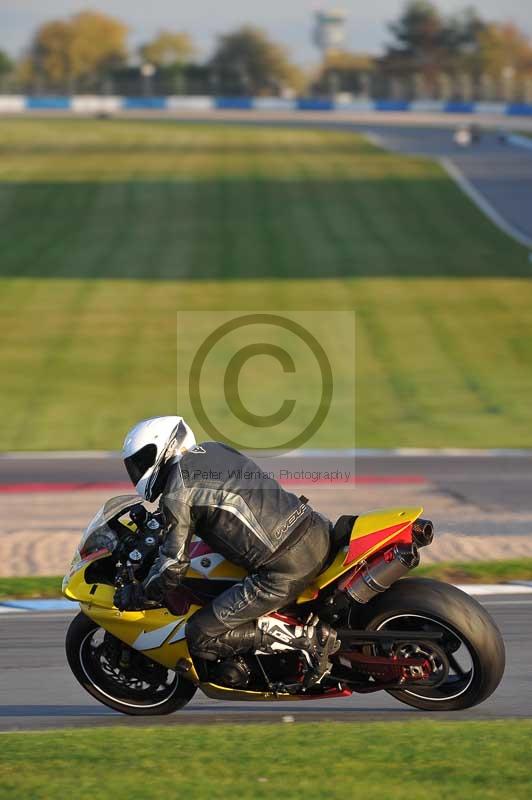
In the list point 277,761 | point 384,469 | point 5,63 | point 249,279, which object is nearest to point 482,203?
point 249,279

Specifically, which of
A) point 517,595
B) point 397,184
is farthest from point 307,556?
point 397,184

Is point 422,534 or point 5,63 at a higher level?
point 5,63

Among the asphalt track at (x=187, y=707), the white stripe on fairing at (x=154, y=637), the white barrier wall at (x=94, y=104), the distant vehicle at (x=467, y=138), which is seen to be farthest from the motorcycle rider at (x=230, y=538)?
the white barrier wall at (x=94, y=104)

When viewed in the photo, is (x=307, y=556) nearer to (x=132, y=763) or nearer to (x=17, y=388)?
(x=132, y=763)

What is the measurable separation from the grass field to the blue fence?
34.3 metres

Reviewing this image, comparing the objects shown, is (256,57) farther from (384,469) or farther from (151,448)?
(151,448)

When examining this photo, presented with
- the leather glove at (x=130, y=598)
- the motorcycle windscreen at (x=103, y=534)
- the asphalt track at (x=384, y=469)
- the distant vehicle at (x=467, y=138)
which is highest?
the distant vehicle at (x=467, y=138)

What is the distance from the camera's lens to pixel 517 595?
9664mm

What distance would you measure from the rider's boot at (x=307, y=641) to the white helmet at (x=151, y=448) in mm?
1012

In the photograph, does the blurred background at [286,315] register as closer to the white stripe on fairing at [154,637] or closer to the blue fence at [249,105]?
the white stripe on fairing at [154,637]

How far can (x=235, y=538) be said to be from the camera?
668cm

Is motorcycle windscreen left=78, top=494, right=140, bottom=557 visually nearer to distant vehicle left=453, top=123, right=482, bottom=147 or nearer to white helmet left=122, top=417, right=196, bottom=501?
white helmet left=122, top=417, right=196, bottom=501

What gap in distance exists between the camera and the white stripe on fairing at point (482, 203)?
37.7 metres

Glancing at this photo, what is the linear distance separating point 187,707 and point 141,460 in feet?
5.59
